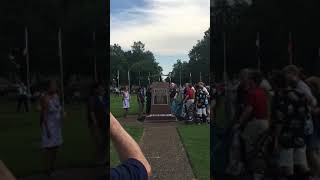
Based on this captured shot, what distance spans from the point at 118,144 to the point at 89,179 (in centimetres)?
22

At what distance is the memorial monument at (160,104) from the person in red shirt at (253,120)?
1644 cm

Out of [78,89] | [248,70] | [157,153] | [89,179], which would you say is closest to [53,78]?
[78,89]

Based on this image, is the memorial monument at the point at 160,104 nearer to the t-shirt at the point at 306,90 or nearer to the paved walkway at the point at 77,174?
the t-shirt at the point at 306,90

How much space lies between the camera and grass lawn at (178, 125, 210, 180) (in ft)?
24.6

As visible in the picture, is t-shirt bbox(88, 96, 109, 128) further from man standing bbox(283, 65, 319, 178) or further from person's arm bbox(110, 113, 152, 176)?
man standing bbox(283, 65, 319, 178)

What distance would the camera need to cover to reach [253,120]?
1.90m

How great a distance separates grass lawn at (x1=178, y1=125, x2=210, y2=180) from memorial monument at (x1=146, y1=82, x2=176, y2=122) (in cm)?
331

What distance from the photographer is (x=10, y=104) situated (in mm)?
1178

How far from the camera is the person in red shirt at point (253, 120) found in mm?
1850

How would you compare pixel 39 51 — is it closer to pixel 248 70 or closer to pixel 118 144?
pixel 118 144

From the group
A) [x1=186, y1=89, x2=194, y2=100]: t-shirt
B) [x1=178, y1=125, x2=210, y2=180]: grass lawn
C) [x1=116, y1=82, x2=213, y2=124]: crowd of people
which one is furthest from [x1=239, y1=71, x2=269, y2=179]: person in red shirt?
[x1=186, y1=89, x2=194, y2=100]: t-shirt

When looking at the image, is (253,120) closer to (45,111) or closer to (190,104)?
(45,111)

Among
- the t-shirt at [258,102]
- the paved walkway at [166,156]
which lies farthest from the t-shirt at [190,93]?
the t-shirt at [258,102]

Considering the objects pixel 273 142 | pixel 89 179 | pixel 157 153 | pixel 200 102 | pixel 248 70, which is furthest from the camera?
pixel 200 102
